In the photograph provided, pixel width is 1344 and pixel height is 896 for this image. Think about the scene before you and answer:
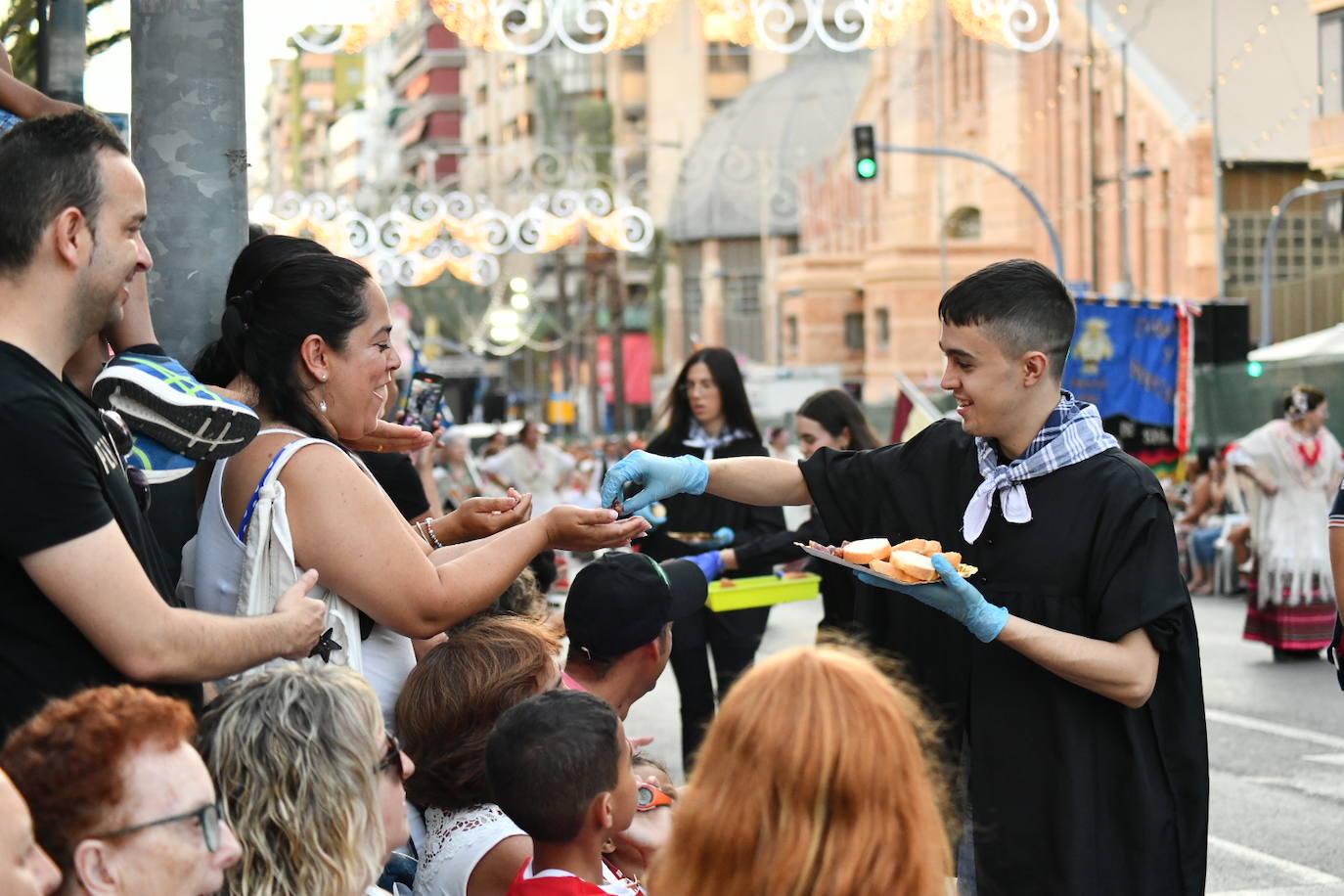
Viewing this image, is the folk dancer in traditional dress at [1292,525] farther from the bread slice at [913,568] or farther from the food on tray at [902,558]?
the bread slice at [913,568]

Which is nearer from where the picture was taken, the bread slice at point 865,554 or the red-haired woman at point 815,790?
the red-haired woman at point 815,790

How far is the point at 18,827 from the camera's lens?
7.16ft

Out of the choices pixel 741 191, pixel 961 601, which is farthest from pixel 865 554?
pixel 741 191

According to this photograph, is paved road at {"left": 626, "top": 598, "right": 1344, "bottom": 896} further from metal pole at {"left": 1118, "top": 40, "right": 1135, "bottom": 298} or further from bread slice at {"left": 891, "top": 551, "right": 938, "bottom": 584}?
metal pole at {"left": 1118, "top": 40, "right": 1135, "bottom": 298}

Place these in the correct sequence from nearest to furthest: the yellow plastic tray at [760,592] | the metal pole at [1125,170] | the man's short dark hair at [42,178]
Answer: the man's short dark hair at [42,178] < the yellow plastic tray at [760,592] < the metal pole at [1125,170]

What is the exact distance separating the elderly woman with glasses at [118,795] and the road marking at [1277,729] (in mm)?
8005

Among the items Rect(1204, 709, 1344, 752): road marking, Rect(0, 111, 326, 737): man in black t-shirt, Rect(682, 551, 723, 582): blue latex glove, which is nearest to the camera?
Rect(0, 111, 326, 737): man in black t-shirt

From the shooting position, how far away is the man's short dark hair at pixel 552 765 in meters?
3.22

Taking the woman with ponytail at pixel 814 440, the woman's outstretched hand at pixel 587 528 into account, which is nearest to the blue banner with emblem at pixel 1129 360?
the woman with ponytail at pixel 814 440

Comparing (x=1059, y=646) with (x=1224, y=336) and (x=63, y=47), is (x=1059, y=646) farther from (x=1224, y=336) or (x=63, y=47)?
(x=1224, y=336)

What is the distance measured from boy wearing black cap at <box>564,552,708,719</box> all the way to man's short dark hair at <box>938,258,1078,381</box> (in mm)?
1080

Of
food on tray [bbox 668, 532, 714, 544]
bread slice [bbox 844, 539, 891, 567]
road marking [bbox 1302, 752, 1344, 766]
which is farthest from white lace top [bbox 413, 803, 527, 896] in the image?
road marking [bbox 1302, 752, 1344, 766]

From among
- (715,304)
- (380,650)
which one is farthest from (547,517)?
(715,304)

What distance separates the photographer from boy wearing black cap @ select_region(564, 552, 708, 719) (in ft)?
14.2
